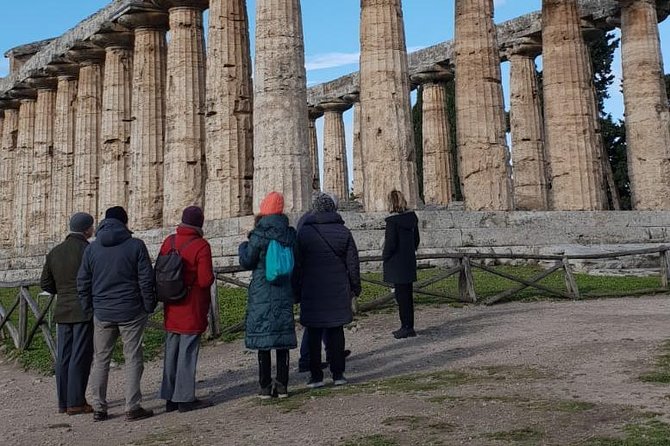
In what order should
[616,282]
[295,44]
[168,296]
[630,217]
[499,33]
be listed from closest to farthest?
[168,296]
[616,282]
[295,44]
[630,217]
[499,33]

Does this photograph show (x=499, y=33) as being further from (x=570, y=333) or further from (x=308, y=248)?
(x=308, y=248)

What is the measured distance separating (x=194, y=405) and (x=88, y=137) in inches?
949

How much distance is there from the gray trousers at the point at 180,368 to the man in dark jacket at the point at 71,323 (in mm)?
943

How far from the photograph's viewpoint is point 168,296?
7066 millimetres

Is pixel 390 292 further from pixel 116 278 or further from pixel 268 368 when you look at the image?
pixel 116 278

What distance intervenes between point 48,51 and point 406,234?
24632 millimetres

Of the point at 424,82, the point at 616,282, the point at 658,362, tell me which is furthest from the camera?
the point at 424,82

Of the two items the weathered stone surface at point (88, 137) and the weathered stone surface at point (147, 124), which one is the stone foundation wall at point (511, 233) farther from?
the weathered stone surface at point (88, 137)

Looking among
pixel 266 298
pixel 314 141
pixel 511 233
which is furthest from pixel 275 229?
pixel 314 141

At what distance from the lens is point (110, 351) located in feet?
23.8

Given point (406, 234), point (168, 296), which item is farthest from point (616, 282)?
point (168, 296)

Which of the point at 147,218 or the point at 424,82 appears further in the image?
the point at 424,82

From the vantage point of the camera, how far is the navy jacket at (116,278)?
23.3 feet

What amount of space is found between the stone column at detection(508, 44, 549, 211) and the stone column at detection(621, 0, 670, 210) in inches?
141
